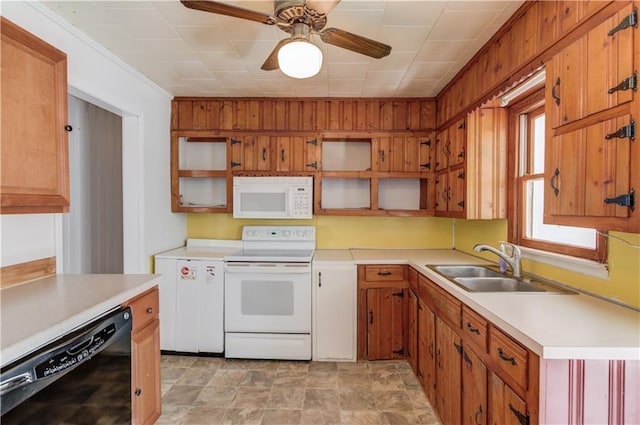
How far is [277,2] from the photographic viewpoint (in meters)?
1.34

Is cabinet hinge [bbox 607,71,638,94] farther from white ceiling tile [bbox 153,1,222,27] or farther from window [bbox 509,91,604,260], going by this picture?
white ceiling tile [bbox 153,1,222,27]

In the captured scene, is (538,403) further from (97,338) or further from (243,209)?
(243,209)

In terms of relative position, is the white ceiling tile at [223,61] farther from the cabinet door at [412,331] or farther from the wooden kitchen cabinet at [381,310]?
the cabinet door at [412,331]

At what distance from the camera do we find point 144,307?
1.58 meters

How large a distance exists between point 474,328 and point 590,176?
0.80 metres

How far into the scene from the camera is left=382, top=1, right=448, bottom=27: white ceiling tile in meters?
1.54

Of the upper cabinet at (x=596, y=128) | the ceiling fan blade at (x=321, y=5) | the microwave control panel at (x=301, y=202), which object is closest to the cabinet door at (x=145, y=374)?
the microwave control panel at (x=301, y=202)

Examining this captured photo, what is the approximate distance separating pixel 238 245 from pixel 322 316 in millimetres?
1186

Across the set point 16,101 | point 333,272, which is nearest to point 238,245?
point 333,272

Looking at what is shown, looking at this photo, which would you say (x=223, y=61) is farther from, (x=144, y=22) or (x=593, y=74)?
(x=593, y=74)

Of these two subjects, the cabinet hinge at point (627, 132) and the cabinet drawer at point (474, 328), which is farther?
the cabinet drawer at point (474, 328)

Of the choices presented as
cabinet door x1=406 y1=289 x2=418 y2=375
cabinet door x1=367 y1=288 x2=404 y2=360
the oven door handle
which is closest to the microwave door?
the oven door handle

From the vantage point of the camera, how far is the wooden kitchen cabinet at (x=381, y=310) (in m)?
2.52

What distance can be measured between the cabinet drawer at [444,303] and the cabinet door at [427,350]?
0.12 meters
